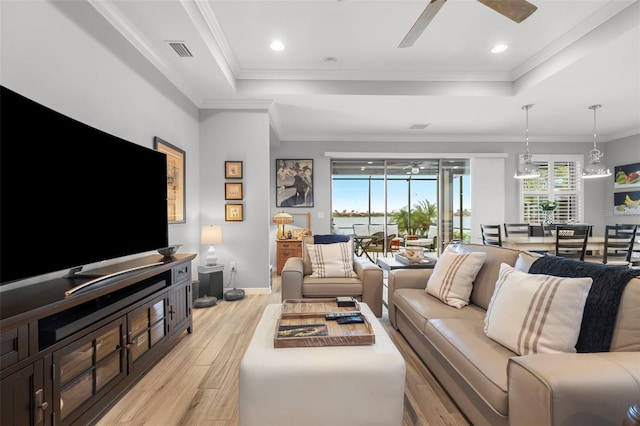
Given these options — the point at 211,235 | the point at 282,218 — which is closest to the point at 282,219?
the point at 282,218

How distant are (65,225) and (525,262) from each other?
2.69 metres

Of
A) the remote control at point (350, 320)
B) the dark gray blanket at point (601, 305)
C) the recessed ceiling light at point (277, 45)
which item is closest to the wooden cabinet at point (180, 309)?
the remote control at point (350, 320)

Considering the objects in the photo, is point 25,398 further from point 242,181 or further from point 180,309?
point 242,181

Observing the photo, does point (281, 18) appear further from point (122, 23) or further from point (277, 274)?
point (277, 274)

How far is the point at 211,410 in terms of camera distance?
5.74 feet

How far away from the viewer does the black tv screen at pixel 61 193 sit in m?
1.32

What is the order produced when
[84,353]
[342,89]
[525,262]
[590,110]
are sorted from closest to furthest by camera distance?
[84,353] < [525,262] < [342,89] < [590,110]

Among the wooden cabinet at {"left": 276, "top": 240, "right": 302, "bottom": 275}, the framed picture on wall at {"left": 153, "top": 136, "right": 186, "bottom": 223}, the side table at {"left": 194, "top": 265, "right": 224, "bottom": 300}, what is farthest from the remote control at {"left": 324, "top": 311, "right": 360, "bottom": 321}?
the wooden cabinet at {"left": 276, "top": 240, "right": 302, "bottom": 275}

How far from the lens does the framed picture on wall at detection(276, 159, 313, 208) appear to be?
588 centimetres

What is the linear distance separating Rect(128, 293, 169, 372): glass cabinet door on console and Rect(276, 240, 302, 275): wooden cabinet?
3.07 metres

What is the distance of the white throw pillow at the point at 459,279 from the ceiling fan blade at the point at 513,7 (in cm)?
162

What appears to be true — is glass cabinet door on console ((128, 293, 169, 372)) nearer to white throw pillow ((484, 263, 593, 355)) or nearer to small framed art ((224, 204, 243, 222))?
small framed art ((224, 204, 243, 222))

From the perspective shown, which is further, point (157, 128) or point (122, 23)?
point (157, 128)

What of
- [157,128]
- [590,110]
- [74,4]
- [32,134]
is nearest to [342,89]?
[157,128]
